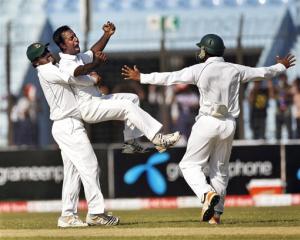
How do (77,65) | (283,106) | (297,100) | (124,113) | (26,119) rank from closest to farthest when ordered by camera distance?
(77,65) < (124,113) < (297,100) < (283,106) < (26,119)

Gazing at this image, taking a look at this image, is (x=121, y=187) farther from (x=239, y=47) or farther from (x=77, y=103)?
(x=77, y=103)

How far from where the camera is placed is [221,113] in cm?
1390

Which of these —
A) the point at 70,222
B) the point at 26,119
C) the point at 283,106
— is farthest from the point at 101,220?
the point at 26,119

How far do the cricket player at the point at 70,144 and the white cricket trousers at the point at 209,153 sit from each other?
1.12 m

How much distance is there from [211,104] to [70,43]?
72.4 inches

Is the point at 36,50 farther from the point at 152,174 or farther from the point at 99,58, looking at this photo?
the point at 152,174

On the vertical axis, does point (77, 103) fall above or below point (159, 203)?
above

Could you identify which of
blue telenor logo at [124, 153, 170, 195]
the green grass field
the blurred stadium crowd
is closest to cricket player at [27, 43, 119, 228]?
the green grass field

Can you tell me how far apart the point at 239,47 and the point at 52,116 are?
373 inches

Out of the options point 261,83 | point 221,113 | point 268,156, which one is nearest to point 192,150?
point 221,113

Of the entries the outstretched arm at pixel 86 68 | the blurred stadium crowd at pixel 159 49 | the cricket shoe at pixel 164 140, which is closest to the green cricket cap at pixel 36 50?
the outstretched arm at pixel 86 68

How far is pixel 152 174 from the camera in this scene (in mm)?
22453

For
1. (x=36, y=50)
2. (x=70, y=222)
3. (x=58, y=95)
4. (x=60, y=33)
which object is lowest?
(x=70, y=222)

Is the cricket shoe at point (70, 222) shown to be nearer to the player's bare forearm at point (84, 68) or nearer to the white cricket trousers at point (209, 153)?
the white cricket trousers at point (209, 153)
